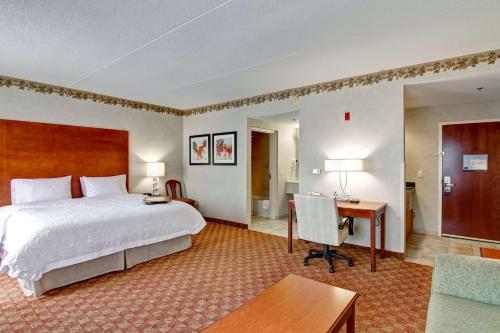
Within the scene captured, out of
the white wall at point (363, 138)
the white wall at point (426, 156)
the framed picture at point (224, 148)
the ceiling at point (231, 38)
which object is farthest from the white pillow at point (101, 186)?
the white wall at point (426, 156)

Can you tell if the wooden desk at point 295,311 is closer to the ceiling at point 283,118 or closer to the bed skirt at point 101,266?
the bed skirt at point 101,266

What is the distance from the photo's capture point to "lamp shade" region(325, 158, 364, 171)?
373cm

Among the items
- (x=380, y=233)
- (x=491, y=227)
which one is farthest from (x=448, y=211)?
(x=380, y=233)

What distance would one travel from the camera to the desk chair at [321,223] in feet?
10.2

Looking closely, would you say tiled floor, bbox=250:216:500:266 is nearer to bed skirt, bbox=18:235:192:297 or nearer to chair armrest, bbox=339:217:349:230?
chair armrest, bbox=339:217:349:230

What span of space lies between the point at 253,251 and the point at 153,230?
143 cm

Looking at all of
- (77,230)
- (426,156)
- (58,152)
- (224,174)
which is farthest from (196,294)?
(426,156)

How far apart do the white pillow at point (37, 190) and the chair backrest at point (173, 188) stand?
2.04m

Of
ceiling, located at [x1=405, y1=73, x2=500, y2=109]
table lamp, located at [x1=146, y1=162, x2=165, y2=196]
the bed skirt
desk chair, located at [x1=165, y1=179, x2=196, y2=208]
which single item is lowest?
the bed skirt

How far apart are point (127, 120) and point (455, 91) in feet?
Result: 18.2

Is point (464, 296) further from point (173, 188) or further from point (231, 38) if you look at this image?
point (173, 188)

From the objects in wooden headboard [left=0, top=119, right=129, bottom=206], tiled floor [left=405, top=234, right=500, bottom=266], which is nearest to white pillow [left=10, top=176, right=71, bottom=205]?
wooden headboard [left=0, top=119, right=129, bottom=206]

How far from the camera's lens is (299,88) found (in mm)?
4527

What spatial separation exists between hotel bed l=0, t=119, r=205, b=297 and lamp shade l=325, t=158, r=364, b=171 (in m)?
2.12
